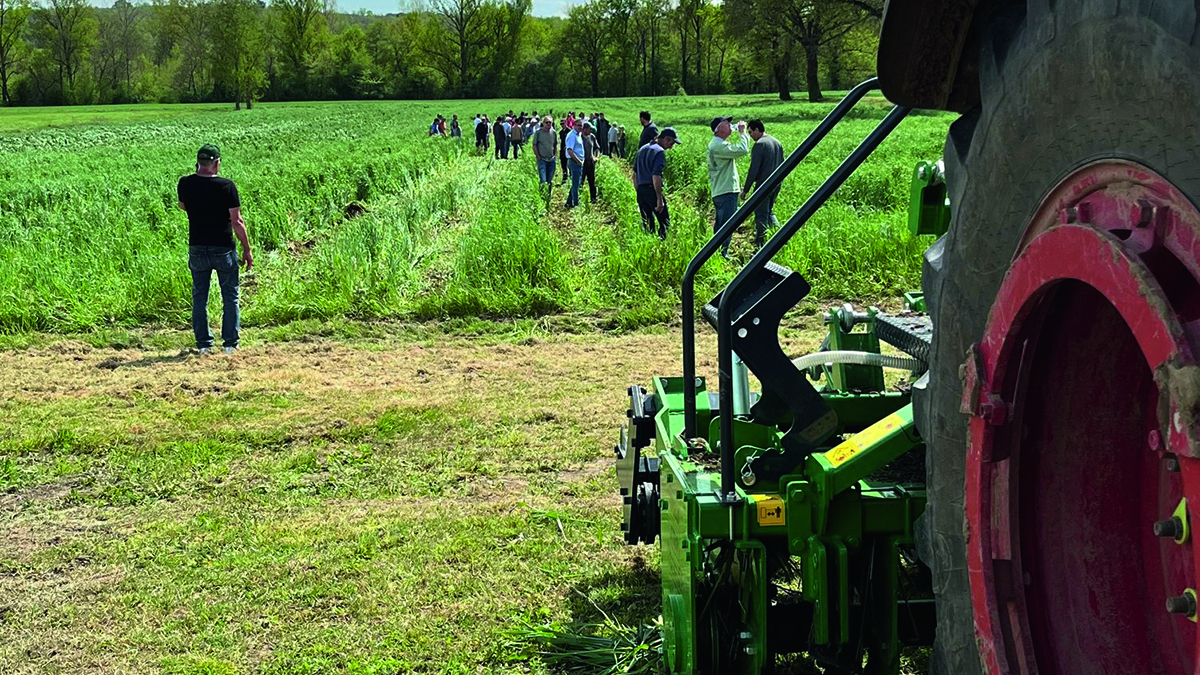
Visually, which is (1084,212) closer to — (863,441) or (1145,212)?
(1145,212)

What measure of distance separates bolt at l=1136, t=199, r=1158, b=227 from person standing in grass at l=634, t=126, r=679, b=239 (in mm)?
13441

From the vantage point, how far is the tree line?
96500 millimetres

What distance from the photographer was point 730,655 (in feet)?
11.0

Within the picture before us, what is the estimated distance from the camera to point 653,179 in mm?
15320

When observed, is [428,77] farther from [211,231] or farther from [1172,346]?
[1172,346]

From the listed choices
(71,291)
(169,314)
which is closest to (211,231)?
(169,314)

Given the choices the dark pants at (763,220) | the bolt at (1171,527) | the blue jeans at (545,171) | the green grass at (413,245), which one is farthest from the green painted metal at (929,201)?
the blue jeans at (545,171)

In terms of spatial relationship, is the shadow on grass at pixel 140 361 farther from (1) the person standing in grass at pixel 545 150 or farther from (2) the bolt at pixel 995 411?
(1) the person standing in grass at pixel 545 150

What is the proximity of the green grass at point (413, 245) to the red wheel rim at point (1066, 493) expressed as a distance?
8656 millimetres

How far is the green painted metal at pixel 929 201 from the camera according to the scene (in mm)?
3072

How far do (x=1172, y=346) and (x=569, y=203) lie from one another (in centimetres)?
1995

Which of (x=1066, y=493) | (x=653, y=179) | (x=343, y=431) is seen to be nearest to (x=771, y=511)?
(x=1066, y=493)

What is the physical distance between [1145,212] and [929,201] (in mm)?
1777

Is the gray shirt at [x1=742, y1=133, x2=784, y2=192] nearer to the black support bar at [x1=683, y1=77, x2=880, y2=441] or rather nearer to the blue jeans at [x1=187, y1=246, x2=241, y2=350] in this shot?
the blue jeans at [x1=187, y1=246, x2=241, y2=350]
